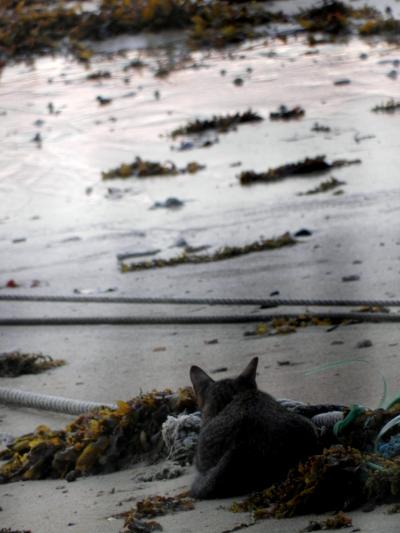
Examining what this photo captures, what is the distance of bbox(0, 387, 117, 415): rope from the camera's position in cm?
372

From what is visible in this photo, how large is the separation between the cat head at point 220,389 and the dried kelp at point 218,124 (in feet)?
20.1

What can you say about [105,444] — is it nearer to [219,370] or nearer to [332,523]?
[219,370]

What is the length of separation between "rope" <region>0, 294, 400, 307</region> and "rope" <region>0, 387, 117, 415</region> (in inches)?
40.6

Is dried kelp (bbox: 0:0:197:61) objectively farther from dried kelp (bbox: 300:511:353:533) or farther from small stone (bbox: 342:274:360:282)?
dried kelp (bbox: 300:511:353:533)

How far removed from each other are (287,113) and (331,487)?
22.4ft

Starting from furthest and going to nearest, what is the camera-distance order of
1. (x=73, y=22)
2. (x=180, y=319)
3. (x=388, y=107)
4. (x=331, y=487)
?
(x=73, y=22)
(x=388, y=107)
(x=180, y=319)
(x=331, y=487)

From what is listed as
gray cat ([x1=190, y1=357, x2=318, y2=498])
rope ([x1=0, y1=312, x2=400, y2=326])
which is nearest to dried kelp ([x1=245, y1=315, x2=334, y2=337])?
rope ([x1=0, y1=312, x2=400, y2=326])

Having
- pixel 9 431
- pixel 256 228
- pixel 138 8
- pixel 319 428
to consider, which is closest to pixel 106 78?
pixel 138 8

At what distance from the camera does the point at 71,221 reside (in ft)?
24.4

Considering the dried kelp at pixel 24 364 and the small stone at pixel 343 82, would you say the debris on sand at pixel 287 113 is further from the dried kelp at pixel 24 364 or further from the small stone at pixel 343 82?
the dried kelp at pixel 24 364

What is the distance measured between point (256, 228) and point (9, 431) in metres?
2.91

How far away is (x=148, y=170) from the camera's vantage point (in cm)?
827

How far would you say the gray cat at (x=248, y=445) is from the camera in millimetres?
2674

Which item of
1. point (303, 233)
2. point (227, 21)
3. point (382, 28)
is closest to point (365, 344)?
point (303, 233)
